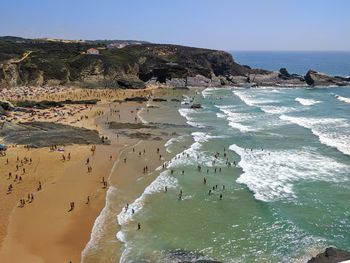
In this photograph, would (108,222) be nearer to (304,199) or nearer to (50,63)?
(304,199)

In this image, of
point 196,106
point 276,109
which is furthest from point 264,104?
point 196,106

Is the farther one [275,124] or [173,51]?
[173,51]

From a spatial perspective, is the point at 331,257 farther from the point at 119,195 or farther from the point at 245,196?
the point at 119,195

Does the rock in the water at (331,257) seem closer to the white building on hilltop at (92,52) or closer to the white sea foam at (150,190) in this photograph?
the white sea foam at (150,190)

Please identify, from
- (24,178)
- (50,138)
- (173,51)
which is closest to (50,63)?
(173,51)

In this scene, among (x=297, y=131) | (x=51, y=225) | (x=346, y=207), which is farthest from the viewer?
(x=297, y=131)

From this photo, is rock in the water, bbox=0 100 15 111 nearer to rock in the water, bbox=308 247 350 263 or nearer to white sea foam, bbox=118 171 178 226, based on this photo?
white sea foam, bbox=118 171 178 226
